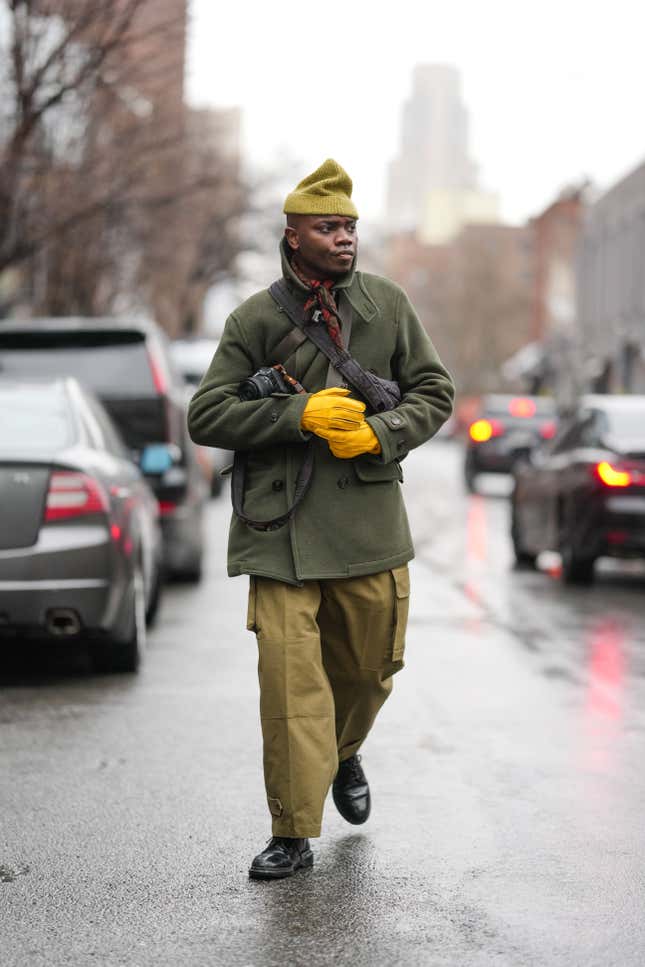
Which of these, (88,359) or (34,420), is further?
(88,359)

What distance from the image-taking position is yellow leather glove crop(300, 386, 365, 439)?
4973 millimetres

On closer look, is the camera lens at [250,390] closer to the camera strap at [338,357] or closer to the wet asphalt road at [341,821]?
the camera strap at [338,357]

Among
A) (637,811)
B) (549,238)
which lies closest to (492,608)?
(637,811)

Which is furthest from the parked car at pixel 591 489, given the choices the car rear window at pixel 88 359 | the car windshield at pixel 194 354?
the car windshield at pixel 194 354

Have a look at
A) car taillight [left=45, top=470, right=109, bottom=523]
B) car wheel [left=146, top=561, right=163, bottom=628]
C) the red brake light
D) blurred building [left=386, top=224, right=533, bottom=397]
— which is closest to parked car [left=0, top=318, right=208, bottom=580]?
car wheel [left=146, top=561, right=163, bottom=628]

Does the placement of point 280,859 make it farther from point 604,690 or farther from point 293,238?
point 604,690

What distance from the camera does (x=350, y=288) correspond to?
5188 mm

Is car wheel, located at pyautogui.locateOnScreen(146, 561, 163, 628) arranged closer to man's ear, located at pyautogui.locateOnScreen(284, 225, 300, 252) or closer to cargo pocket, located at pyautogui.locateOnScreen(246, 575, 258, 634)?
cargo pocket, located at pyautogui.locateOnScreen(246, 575, 258, 634)

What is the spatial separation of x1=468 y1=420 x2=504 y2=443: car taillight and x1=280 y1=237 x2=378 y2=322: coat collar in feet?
85.1

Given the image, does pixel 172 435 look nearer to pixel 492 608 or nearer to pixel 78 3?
pixel 492 608

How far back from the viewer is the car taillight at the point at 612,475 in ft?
44.3

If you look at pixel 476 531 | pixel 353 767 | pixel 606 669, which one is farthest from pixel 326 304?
pixel 476 531

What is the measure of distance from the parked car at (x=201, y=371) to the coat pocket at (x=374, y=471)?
17.1 m

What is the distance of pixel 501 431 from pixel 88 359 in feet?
66.2
